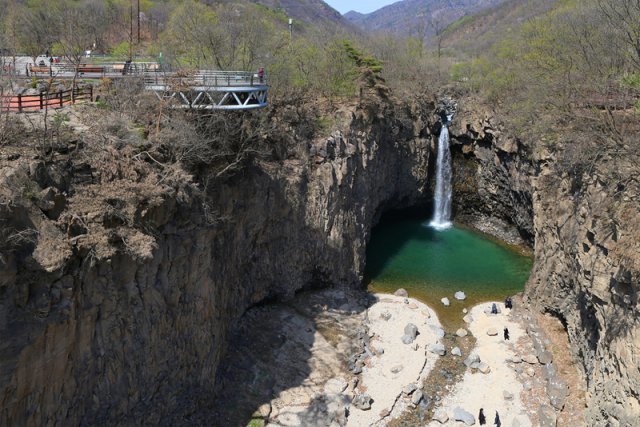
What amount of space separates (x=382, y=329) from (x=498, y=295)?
8654 mm

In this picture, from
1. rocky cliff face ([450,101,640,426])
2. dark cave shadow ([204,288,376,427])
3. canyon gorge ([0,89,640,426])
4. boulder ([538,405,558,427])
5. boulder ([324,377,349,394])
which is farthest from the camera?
boulder ([324,377,349,394])

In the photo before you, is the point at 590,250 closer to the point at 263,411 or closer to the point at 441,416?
the point at 441,416

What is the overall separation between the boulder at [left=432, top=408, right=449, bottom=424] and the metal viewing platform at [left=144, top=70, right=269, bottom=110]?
1480cm

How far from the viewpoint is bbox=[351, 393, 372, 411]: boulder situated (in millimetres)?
20266

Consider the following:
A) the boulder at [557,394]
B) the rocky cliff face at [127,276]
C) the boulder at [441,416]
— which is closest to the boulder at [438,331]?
the boulder at [441,416]

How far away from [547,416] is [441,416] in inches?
165

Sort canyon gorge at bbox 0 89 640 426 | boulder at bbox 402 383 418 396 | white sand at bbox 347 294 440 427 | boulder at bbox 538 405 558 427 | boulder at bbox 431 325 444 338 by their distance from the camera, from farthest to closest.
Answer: boulder at bbox 431 325 444 338, boulder at bbox 402 383 418 396, white sand at bbox 347 294 440 427, boulder at bbox 538 405 558 427, canyon gorge at bbox 0 89 640 426

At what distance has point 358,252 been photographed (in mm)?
30656

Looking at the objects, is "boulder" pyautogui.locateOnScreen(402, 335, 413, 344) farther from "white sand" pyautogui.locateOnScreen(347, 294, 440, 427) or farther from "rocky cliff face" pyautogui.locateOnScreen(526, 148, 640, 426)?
"rocky cliff face" pyautogui.locateOnScreen(526, 148, 640, 426)

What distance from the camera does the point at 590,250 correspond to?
2130 centimetres

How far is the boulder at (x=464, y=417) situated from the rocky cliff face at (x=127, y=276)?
990 centimetres

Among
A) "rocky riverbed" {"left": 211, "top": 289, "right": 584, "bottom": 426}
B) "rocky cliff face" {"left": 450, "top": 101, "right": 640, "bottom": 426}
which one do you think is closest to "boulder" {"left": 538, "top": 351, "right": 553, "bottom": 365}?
"rocky riverbed" {"left": 211, "top": 289, "right": 584, "bottom": 426}

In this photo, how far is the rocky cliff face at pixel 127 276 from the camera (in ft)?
40.9

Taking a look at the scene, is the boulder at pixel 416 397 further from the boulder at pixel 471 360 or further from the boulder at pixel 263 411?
the boulder at pixel 263 411
